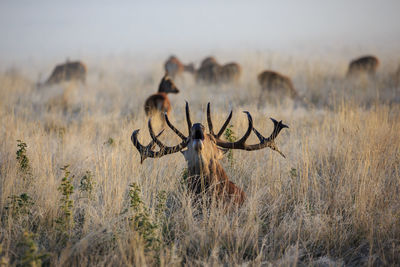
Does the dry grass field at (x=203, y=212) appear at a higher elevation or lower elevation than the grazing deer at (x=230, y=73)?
lower

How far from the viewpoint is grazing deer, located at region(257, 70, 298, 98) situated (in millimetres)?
10703

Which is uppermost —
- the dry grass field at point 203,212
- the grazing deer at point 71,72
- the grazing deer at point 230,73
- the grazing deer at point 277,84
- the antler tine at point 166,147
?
the grazing deer at point 71,72

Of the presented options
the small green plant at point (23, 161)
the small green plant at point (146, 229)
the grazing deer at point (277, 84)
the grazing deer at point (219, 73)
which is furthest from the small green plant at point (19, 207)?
the grazing deer at point (219, 73)

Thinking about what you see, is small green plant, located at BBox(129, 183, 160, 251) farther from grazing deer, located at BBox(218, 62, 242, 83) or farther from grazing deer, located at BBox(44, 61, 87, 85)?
grazing deer, located at BBox(44, 61, 87, 85)

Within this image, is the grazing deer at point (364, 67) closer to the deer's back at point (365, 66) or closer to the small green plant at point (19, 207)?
the deer's back at point (365, 66)

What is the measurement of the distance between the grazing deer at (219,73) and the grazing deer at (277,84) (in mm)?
2690

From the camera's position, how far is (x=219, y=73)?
14.2 m

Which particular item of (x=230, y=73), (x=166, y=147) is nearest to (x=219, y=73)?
(x=230, y=73)

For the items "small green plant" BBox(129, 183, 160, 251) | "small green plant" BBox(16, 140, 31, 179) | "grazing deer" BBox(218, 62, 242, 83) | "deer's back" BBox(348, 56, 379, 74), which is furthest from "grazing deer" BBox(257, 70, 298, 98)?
"small green plant" BBox(129, 183, 160, 251)

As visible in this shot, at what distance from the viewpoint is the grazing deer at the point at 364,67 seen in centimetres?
1388

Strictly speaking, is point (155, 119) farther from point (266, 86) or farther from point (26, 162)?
point (266, 86)

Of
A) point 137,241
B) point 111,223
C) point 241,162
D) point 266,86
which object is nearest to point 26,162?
point 111,223

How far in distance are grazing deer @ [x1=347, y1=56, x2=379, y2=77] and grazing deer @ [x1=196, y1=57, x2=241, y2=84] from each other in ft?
16.2

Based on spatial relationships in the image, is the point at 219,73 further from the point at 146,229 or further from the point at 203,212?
the point at 146,229
